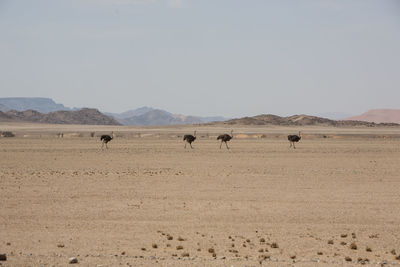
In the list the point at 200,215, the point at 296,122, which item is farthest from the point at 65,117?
the point at 200,215

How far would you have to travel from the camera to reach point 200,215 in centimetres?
1527

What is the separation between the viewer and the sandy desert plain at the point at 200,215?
35.8ft

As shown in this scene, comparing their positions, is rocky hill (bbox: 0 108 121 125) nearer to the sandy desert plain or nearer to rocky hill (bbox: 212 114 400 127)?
rocky hill (bbox: 212 114 400 127)

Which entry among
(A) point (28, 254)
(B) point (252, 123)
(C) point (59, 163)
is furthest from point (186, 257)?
(B) point (252, 123)

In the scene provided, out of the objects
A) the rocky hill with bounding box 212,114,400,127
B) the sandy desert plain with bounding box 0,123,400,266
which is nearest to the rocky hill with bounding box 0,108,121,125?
the rocky hill with bounding box 212,114,400,127

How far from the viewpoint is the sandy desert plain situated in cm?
1091

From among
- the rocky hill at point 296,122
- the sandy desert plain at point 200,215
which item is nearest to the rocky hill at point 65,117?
the rocky hill at point 296,122

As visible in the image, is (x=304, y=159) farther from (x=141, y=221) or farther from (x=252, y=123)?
(x=252, y=123)

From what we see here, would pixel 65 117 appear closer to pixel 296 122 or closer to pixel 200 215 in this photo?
pixel 296 122

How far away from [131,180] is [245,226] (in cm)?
991

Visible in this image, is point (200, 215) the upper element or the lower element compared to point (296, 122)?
lower

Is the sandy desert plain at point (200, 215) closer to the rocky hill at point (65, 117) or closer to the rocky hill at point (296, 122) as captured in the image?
the rocky hill at point (296, 122)

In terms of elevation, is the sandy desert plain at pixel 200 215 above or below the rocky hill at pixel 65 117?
below

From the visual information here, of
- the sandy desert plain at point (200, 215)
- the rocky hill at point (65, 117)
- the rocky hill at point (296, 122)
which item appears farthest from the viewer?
the rocky hill at point (65, 117)
